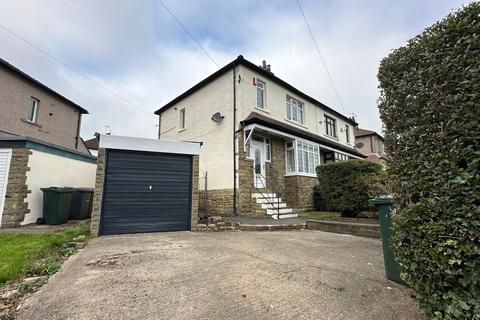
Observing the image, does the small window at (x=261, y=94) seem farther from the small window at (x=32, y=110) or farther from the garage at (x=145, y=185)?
the small window at (x=32, y=110)

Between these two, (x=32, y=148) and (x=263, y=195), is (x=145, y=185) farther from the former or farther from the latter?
(x=263, y=195)

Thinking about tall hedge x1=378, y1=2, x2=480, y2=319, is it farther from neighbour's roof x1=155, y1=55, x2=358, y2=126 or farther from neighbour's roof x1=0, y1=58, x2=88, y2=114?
neighbour's roof x1=0, y1=58, x2=88, y2=114

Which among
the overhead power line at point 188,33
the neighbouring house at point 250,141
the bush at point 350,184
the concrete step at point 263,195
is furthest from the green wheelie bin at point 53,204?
the bush at point 350,184

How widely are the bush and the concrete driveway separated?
3977 mm

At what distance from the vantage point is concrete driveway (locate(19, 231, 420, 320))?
2.48 metres

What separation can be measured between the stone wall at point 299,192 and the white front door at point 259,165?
63.6 inches

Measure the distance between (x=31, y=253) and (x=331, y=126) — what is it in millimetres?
19079

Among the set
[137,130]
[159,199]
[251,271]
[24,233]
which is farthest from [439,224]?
[137,130]

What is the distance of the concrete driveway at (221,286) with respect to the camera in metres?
2.48

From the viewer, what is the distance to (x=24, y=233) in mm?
6508

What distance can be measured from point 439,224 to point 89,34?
12.0 meters

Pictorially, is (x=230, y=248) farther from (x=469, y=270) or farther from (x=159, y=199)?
(x=469, y=270)

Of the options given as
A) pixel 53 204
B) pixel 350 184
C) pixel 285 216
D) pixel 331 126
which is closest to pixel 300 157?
pixel 285 216

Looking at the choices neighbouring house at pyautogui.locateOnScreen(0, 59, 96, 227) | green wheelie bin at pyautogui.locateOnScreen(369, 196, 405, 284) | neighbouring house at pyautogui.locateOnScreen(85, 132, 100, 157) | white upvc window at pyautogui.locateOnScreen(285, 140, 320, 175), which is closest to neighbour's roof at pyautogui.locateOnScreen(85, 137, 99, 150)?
neighbouring house at pyautogui.locateOnScreen(85, 132, 100, 157)
